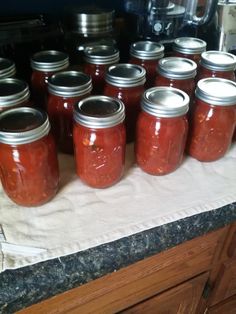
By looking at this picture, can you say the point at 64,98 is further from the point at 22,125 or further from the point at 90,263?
the point at 90,263

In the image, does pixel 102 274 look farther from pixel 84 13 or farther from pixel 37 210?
pixel 84 13

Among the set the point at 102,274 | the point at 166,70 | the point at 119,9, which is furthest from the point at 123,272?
the point at 119,9

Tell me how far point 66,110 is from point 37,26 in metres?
0.26

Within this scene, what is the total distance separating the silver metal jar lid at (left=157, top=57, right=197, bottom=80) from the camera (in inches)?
22.7

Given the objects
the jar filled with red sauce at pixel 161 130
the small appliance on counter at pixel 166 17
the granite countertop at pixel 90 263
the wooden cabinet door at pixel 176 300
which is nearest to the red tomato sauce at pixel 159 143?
the jar filled with red sauce at pixel 161 130

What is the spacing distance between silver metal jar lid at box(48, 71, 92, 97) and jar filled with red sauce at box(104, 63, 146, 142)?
0.13 ft

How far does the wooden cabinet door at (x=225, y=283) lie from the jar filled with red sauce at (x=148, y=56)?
1.30ft

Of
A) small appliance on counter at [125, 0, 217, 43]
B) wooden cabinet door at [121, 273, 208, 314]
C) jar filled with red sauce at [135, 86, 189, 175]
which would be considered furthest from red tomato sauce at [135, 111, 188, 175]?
small appliance on counter at [125, 0, 217, 43]

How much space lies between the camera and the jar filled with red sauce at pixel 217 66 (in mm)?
614

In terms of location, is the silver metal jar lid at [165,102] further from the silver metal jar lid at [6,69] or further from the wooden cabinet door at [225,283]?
the wooden cabinet door at [225,283]

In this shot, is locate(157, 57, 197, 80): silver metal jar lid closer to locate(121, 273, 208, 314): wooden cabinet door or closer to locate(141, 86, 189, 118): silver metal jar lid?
locate(141, 86, 189, 118): silver metal jar lid

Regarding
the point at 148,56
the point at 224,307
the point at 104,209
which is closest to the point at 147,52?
the point at 148,56

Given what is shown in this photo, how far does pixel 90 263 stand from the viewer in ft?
1.39

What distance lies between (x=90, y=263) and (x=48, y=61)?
0.36 meters
